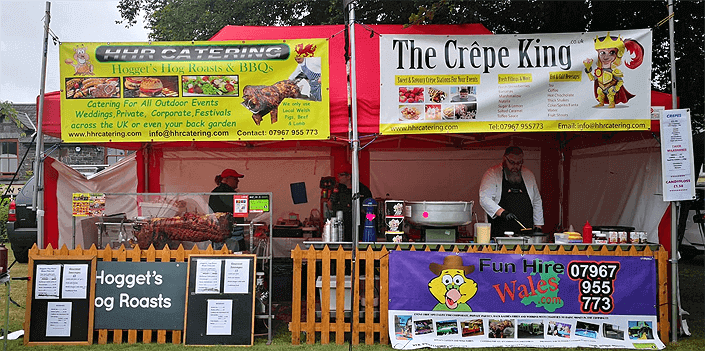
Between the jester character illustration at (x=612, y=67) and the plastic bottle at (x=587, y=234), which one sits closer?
the jester character illustration at (x=612, y=67)

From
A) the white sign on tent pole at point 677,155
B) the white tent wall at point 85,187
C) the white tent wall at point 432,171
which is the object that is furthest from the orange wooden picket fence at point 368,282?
the white tent wall at point 432,171

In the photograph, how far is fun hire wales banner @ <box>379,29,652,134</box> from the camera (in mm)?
5359

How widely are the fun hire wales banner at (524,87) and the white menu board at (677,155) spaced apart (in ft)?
0.77

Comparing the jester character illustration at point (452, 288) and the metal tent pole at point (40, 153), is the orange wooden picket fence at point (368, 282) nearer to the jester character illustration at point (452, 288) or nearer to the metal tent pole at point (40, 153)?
the jester character illustration at point (452, 288)

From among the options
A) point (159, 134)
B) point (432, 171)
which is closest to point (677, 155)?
point (432, 171)

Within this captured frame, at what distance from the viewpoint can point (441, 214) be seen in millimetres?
5453

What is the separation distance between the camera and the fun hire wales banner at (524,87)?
536 cm

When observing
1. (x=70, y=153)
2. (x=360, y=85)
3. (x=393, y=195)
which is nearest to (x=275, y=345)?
(x=360, y=85)

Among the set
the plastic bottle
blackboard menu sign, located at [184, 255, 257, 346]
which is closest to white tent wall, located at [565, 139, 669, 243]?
the plastic bottle

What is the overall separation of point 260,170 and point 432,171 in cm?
287

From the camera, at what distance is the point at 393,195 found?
28.7 ft

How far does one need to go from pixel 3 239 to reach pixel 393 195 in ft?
38.3

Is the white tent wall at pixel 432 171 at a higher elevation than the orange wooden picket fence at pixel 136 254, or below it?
higher

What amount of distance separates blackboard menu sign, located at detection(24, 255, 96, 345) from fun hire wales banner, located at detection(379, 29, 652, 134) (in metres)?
3.45
